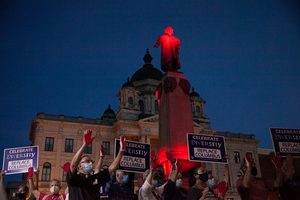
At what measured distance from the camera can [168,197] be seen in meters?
5.19

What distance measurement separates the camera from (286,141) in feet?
25.7

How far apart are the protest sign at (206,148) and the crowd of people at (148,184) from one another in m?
1.15

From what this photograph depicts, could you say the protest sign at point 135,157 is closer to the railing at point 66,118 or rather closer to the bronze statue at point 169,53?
the bronze statue at point 169,53

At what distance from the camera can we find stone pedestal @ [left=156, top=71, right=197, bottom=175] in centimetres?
937

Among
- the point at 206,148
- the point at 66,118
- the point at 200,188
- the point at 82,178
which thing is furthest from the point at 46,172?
the point at 200,188

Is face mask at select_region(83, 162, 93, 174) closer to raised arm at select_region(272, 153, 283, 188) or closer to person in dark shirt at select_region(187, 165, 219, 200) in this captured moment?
person in dark shirt at select_region(187, 165, 219, 200)

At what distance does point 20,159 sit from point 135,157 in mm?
3310

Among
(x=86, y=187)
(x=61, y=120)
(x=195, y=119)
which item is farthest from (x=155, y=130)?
(x=86, y=187)

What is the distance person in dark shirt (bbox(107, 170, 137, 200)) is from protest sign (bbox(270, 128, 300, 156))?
478cm

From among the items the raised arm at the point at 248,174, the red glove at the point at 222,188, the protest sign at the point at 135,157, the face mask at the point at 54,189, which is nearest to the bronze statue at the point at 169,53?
the protest sign at the point at 135,157

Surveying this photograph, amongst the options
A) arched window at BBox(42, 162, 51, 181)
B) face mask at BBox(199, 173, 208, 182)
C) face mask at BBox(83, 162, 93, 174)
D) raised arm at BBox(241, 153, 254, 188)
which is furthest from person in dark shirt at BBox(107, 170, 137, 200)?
arched window at BBox(42, 162, 51, 181)

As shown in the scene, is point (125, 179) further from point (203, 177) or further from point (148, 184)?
point (203, 177)

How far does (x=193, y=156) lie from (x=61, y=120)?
3523 centimetres

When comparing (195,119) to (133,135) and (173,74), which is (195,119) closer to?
(133,135)
